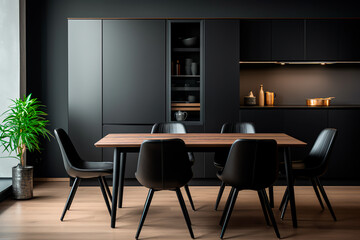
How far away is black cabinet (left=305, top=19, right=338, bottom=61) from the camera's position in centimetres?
504

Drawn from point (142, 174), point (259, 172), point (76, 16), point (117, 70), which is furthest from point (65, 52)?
point (259, 172)

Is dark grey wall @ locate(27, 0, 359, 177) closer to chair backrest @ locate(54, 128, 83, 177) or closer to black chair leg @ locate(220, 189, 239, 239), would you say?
chair backrest @ locate(54, 128, 83, 177)

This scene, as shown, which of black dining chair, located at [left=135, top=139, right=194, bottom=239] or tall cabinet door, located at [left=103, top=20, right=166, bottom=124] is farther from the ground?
tall cabinet door, located at [left=103, top=20, right=166, bottom=124]

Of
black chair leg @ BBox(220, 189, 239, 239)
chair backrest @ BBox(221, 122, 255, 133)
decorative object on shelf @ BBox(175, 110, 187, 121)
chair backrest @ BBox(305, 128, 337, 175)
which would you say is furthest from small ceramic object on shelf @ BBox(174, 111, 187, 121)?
black chair leg @ BBox(220, 189, 239, 239)

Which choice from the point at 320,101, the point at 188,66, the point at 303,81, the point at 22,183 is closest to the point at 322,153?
the point at 320,101

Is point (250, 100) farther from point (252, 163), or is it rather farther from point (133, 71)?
point (252, 163)

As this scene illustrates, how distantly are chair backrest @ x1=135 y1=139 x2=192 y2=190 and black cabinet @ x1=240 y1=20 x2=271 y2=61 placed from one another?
8.79 ft

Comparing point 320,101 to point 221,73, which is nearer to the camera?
point 221,73

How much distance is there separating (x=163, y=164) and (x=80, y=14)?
10.7 feet

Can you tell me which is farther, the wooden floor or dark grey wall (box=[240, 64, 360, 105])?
dark grey wall (box=[240, 64, 360, 105])

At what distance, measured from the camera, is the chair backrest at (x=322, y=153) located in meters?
3.38

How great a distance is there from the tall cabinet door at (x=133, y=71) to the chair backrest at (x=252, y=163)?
221cm

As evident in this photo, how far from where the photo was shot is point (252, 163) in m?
2.82

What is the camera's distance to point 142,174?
2891mm
